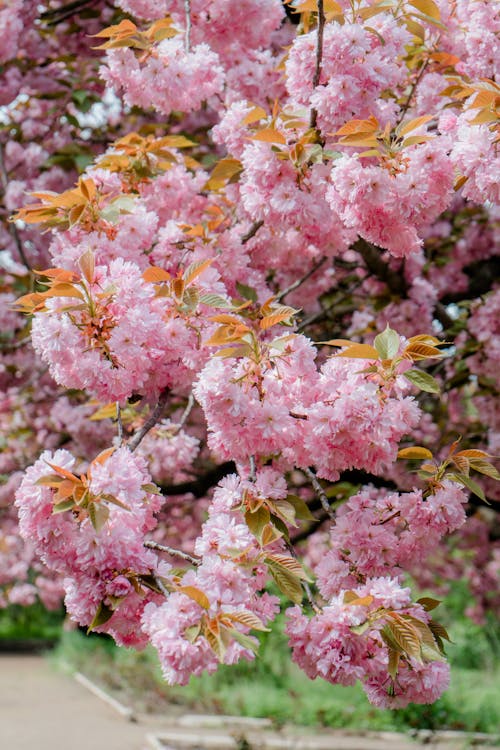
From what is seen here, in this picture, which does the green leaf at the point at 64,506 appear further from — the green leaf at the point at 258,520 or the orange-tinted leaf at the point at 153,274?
the orange-tinted leaf at the point at 153,274

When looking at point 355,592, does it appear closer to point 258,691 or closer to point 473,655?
point 258,691

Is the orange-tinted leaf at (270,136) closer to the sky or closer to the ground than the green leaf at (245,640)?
closer to the sky

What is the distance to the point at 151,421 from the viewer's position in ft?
6.77

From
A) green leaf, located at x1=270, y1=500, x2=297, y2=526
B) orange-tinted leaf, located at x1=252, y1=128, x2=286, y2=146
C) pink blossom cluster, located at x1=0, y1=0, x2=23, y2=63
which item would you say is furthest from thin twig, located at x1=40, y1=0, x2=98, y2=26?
green leaf, located at x1=270, y1=500, x2=297, y2=526

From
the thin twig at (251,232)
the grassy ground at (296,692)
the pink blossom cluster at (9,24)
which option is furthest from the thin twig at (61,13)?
the grassy ground at (296,692)

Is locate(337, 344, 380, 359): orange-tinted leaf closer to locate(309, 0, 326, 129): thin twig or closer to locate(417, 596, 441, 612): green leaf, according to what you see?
locate(417, 596, 441, 612): green leaf

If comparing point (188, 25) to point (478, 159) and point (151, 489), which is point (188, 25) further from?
point (151, 489)

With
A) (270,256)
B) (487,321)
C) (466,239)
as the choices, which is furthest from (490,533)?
(270,256)

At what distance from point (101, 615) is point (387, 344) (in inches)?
35.0

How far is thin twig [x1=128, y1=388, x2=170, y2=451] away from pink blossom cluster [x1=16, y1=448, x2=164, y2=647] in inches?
6.0

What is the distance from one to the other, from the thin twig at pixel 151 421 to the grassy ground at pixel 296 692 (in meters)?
4.65

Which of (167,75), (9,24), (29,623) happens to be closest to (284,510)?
(167,75)

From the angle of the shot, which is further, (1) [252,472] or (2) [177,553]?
(1) [252,472]

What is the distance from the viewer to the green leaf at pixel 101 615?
1767mm
